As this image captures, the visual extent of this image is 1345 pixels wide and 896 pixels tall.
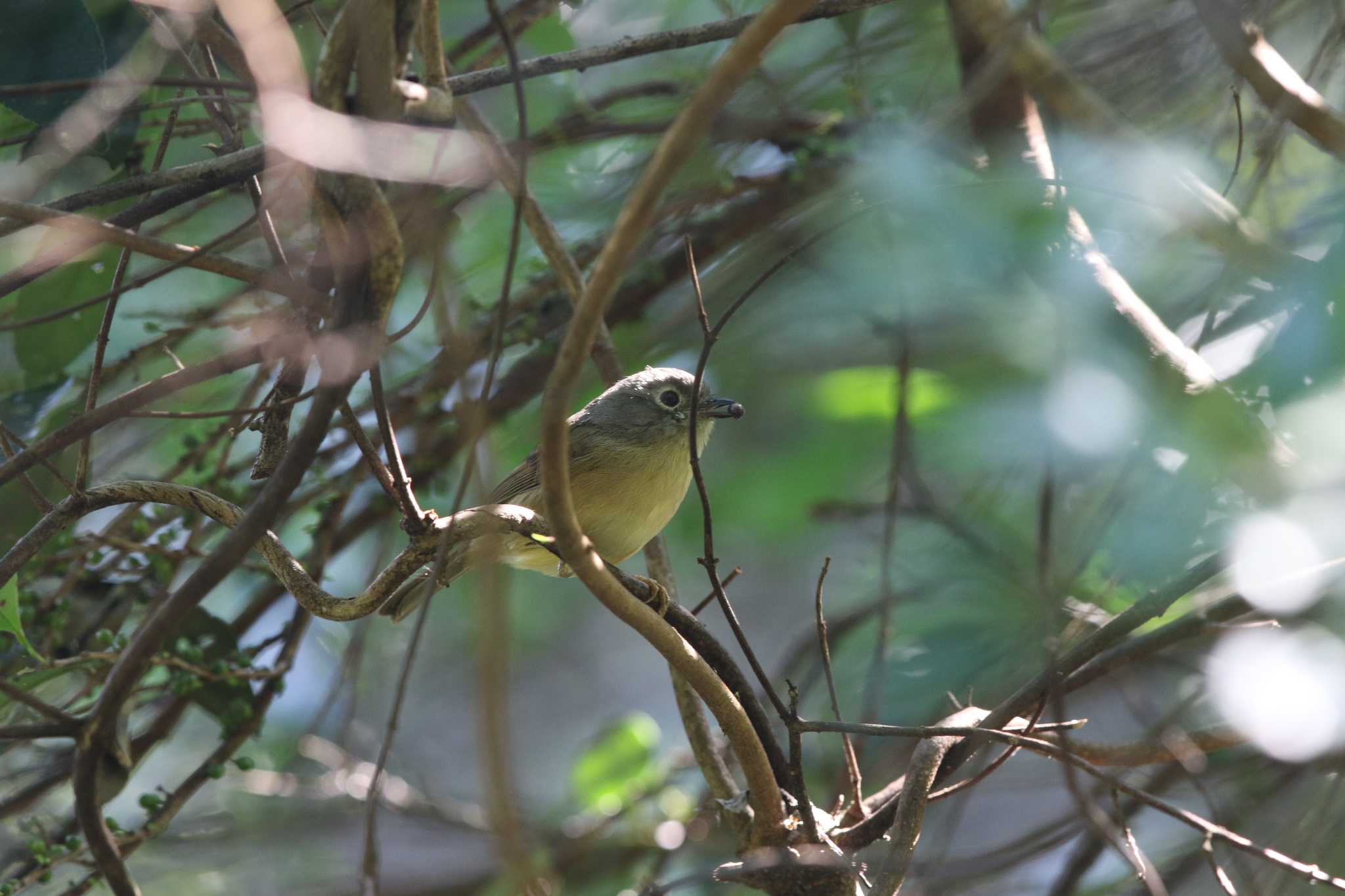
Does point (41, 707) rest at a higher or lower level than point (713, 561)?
higher

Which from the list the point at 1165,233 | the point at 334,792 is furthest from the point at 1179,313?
the point at 334,792

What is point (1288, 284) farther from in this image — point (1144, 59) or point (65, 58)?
point (65, 58)

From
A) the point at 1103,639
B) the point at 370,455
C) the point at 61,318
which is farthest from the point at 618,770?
the point at 370,455

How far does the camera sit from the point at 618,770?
528 cm

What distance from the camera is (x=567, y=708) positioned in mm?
8859

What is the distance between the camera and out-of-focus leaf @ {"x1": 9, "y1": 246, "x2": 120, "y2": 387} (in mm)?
3688

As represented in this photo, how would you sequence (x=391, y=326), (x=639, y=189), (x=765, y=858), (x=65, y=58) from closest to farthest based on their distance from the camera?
(x=639, y=189) → (x=765, y=858) → (x=65, y=58) → (x=391, y=326)

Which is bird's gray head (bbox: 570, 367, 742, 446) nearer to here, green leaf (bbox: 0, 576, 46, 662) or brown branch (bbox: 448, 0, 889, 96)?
brown branch (bbox: 448, 0, 889, 96)

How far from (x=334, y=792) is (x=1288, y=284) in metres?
4.93

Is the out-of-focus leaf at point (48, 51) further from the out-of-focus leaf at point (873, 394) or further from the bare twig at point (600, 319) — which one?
the out-of-focus leaf at point (873, 394)

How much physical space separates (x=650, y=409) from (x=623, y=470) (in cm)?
35

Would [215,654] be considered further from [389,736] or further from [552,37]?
[552,37]

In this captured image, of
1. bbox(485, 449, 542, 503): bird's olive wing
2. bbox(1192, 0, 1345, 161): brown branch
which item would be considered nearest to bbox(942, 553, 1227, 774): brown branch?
bbox(1192, 0, 1345, 161): brown branch

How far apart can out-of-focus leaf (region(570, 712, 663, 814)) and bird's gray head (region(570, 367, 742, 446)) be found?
1.60m
